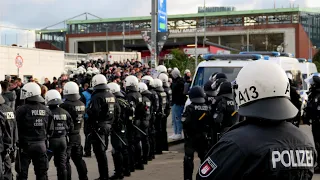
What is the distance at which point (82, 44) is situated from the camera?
86.6 meters

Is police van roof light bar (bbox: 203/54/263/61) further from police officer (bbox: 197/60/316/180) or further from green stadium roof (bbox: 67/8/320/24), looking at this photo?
green stadium roof (bbox: 67/8/320/24)

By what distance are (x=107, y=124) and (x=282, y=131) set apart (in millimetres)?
7704

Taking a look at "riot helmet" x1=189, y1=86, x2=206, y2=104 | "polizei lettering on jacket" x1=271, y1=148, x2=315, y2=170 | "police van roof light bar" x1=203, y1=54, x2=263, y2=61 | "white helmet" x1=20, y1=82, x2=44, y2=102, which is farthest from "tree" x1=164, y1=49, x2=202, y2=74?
"polizei lettering on jacket" x1=271, y1=148, x2=315, y2=170

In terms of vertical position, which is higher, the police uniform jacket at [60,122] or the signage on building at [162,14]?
the signage on building at [162,14]

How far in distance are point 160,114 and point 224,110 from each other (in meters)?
4.58

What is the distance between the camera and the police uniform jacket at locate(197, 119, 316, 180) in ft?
9.12

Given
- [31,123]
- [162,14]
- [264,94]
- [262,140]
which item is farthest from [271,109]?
[162,14]

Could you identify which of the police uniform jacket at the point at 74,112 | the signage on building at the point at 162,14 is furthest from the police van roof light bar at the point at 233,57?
the signage on building at the point at 162,14

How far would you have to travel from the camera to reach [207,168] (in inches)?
113

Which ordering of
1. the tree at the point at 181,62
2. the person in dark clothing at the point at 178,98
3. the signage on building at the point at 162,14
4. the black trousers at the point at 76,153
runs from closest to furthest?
the black trousers at the point at 76,153 < the person in dark clothing at the point at 178,98 < the signage on building at the point at 162,14 < the tree at the point at 181,62

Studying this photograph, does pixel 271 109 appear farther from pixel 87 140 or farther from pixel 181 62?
pixel 181 62

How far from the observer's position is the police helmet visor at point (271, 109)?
293 cm

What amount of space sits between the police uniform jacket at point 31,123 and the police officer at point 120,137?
2.31 metres

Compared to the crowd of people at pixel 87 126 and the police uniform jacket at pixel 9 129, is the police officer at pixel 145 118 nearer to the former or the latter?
the crowd of people at pixel 87 126
